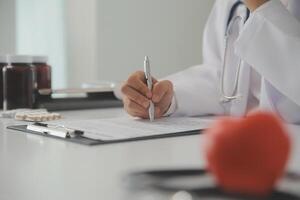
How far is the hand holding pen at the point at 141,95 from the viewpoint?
0.88 metres

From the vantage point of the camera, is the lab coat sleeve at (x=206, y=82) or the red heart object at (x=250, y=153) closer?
the red heart object at (x=250, y=153)

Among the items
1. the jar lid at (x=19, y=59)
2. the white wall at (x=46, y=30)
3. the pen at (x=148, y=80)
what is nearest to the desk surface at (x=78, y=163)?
the pen at (x=148, y=80)

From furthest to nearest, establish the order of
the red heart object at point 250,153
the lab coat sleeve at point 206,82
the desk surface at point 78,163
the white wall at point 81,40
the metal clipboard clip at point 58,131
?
the white wall at point 81,40 → the lab coat sleeve at point 206,82 → the metal clipboard clip at point 58,131 → the desk surface at point 78,163 → the red heart object at point 250,153

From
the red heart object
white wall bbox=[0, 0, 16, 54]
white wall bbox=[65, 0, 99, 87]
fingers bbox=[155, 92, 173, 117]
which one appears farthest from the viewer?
white wall bbox=[65, 0, 99, 87]

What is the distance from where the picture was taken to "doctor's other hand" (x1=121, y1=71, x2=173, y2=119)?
876 mm

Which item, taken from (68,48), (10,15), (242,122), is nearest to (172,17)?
(68,48)

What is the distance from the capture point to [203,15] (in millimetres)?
2125

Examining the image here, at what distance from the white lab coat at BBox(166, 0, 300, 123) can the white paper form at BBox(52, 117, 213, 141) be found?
156 millimetres

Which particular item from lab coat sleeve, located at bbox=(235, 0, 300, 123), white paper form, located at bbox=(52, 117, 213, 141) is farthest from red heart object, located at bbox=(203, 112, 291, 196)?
lab coat sleeve, located at bbox=(235, 0, 300, 123)

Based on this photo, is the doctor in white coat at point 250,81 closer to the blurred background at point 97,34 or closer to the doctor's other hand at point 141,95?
the doctor's other hand at point 141,95

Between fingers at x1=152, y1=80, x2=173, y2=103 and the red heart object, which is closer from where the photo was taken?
the red heart object

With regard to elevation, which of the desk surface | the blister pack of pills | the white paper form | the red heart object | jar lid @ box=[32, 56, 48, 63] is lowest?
the blister pack of pills

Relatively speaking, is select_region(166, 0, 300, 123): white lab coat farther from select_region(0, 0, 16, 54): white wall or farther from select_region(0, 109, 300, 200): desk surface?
select_region(0, 0, 16, 54): white wall

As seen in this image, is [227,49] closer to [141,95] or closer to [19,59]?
[141,95]
